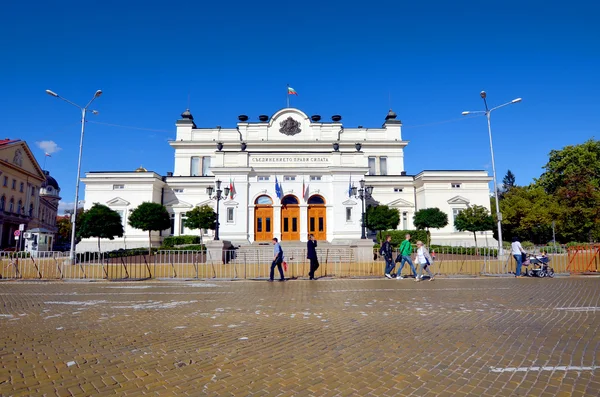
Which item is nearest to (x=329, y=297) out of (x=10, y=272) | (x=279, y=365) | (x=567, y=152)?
(x=279, y=365)

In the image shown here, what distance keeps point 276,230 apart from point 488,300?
1008 inches

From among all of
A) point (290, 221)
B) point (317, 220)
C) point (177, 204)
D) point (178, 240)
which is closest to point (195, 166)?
point (177, 204)

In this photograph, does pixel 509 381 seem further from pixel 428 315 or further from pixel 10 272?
pixel 10 272

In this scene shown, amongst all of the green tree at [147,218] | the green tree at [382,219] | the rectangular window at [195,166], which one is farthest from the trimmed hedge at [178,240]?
the green tree at [382,219]

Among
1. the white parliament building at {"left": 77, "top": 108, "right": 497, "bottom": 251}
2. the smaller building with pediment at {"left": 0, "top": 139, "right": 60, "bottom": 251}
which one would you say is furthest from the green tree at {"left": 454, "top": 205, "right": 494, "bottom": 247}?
the smaller building with pediment at {"left": 0, "top": 139, "right": 60, "bottom": 251}

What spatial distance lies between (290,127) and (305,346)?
44293 millimetres

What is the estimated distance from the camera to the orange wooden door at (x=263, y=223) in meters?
34.2

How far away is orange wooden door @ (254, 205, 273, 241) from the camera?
34.2 m

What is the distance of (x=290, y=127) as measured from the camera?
1903 inches

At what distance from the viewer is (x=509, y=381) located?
13.8ft

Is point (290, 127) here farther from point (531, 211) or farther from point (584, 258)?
point (584, 258)

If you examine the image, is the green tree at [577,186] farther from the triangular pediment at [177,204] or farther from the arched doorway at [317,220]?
the triangular pediment at [177,204]

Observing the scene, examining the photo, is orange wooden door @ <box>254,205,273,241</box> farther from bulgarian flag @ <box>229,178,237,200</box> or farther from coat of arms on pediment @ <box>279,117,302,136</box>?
coat of arms on pediment @ <box>279,117,302,136</box>

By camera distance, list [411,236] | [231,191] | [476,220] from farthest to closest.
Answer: [411,236], [231,191], [476,220]
